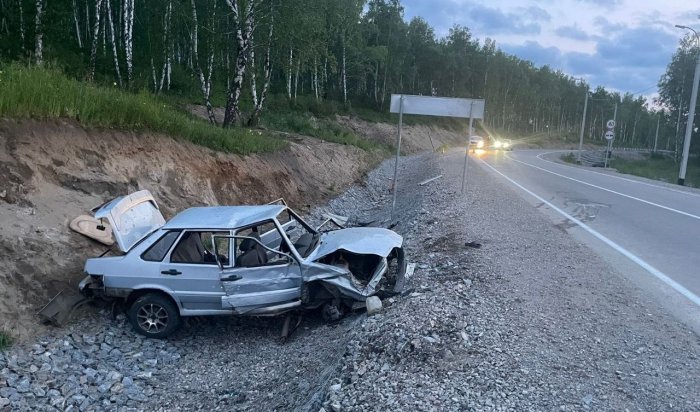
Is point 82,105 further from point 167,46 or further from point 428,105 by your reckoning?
point 167,46

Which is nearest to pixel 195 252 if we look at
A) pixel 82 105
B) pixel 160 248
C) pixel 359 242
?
pixel 160 248

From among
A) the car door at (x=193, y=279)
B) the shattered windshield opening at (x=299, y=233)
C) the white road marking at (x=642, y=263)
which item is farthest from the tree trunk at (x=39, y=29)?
the white road marking at (x=642, y=263)

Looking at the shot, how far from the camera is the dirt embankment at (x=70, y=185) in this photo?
685 centimetres

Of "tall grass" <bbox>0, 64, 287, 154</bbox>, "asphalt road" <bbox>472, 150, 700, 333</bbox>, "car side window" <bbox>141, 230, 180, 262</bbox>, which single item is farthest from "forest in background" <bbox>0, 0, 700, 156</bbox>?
"asphalt road" <bbox>472, 150, 700, 333</bbox>

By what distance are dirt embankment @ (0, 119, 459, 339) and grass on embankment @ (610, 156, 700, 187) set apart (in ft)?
90.9

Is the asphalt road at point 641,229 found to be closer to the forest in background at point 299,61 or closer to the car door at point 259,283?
the car door at point 259,283

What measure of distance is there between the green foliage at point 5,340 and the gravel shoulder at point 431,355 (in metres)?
0.14

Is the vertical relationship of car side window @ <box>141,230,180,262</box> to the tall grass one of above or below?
below

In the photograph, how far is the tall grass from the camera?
8742 millimetres

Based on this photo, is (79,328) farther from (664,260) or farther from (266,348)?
(664,260)

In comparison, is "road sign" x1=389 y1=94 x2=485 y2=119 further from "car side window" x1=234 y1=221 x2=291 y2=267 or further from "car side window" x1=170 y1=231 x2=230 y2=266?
"car side window" x1=170 y1=231 x2=230 y2=266

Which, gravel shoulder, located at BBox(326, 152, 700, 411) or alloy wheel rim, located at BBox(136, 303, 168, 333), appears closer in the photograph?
gravel shoulder, located at BBox(326, 152, 700, 411)

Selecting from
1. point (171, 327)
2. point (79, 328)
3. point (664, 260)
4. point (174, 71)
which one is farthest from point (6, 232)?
point (174, 71)

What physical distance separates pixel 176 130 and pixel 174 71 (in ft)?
65.2
